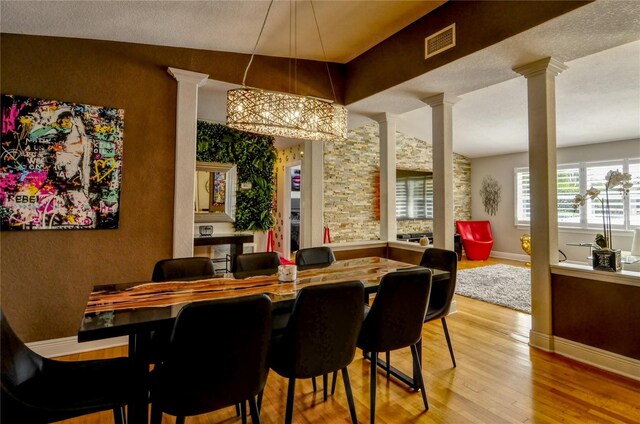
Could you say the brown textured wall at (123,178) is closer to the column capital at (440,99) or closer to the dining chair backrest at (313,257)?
the dining chair backrest at (313,257)

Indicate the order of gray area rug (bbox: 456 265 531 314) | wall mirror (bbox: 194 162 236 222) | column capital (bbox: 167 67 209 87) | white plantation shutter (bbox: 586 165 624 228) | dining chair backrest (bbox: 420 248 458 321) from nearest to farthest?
1. dining chair backrest (bbox: 420 248 458 321)
2. column capital (bbox: 167 67 209 87)
3. gray area rug (bbox: 456 265 531 314)
4. wall mirror (bbox: 194 162 236 222)
5. white plantation shutter (bbox: 586 165 624 228)

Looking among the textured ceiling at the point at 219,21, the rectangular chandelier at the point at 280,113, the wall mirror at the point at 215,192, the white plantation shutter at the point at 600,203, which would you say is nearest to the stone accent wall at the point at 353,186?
the wall mirror at the point at 215,192

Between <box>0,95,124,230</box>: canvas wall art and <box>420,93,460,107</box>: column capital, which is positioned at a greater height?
<box>420,93,460,107</box>: column capital

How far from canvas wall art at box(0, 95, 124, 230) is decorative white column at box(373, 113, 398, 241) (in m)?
3.18

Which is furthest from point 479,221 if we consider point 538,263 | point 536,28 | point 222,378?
point 222,378

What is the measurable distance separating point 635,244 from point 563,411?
359 centimetres

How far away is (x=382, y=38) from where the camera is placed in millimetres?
3572

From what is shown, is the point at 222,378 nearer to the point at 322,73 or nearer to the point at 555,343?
the point at 555,343

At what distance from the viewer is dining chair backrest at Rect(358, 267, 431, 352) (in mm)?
1785

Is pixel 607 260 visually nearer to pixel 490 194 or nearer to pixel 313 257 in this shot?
pixel 313 257

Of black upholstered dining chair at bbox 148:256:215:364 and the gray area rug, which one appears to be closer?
black upholstered dining chair at bbox 148:256:215:364

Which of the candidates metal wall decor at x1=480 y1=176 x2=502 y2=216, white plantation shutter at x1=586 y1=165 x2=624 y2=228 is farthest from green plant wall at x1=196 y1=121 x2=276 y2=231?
white plantation shutter at x1=586 y1=165 x2=624 y2=228

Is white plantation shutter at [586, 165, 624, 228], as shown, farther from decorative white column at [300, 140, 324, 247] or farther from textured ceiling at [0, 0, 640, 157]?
decorative white column at [300, 140, 324, 247]

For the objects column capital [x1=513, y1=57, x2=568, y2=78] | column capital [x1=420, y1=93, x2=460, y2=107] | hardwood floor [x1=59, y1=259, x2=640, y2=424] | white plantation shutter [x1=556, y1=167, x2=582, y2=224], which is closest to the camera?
hardwood floor [x1=59, y1=259, x2=640, y2=424]
